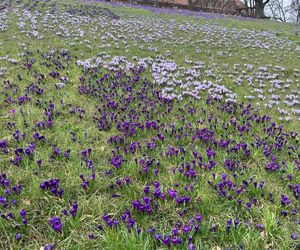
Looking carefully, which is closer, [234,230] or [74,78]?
[234,230]

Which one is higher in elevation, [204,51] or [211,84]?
[204,51]

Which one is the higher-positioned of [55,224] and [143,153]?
[143,153]

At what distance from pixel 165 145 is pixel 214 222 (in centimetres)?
217

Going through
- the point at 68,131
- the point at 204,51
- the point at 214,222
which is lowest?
the point at 214,222

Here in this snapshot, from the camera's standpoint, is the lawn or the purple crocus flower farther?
the lawn

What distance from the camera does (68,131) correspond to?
5809 millimetres

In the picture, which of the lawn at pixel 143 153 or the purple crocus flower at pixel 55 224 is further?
the lawn at pixel 143 153

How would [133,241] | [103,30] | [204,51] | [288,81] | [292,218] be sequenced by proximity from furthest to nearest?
[103,30] < [204,51] < [288,81] < [292,218] < [133,241]

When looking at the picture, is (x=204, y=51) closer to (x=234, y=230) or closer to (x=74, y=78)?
(x=74, y=78)

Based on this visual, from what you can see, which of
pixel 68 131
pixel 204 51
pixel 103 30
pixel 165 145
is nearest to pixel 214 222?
pixel 165 145

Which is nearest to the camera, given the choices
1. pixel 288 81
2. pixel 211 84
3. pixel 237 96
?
pixel 237 96

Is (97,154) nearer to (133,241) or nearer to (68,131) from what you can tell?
(68,131)

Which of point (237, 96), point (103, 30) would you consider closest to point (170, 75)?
point (237, 96)

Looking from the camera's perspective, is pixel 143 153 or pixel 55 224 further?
pixel 143 153
